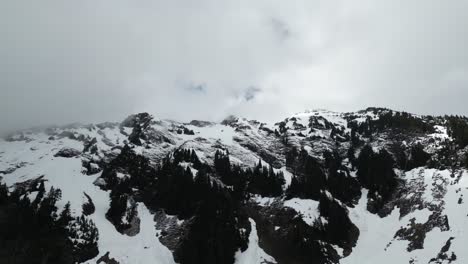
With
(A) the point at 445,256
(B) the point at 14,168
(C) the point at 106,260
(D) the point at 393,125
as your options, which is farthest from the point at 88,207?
(D) the point at 393,125

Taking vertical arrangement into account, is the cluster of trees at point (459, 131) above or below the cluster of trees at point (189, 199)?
above

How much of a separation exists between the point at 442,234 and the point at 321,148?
76469mm

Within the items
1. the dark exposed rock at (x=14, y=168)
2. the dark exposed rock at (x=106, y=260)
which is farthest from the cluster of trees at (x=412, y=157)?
the dark exposed rock at (x=14, y=168)

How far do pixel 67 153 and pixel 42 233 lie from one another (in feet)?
204

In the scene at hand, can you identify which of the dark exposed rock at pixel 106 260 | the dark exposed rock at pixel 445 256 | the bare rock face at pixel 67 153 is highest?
the bare rock face at pixel 67 153

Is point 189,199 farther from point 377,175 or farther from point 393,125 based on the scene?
point 393,125

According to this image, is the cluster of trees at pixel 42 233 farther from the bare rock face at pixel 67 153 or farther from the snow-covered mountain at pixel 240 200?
the bare rock face at pixel 67 153

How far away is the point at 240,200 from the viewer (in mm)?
120500

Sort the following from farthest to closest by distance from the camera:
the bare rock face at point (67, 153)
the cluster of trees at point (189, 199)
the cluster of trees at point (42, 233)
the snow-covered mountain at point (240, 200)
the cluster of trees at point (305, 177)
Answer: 1. the bare rock face at point (67, 153)
2. the cluster of trees at point (305, 177)
3. the cluster of trees at point (189, 199)
4. the snow-covered mountain at point (240, 200)
5. the cluster of trees at point (42, 233)

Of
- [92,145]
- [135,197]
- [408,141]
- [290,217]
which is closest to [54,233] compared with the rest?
[135,197]

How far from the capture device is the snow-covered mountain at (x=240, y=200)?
93.4m

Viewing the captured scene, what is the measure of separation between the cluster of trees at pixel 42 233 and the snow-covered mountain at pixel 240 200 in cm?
31

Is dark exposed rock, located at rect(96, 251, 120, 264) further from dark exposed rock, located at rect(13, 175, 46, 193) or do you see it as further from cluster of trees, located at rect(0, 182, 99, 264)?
dark exposed rock, located at rect(13, 175, 46, 193)

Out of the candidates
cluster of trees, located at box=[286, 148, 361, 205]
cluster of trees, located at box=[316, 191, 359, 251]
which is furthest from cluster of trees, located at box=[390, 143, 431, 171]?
cluster of trees, located at box=[316, 191, 359, 251]
